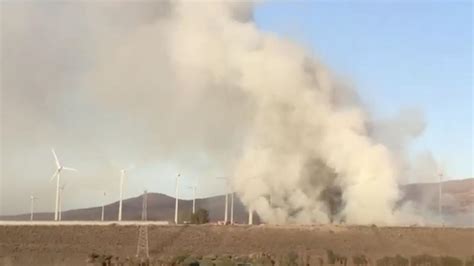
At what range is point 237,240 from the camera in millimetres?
84125

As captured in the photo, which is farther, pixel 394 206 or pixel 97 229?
pixel 394 206

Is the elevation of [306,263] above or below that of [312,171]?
below

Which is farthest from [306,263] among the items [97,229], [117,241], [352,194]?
[352,194]

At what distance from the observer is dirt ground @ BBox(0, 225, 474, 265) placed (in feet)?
250

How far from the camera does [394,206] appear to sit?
356 feet

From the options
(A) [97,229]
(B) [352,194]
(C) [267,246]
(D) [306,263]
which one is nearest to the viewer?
(D) [306,263]

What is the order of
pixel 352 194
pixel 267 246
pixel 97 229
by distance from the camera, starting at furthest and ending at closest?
pixel 352 194
pixel 97 229
pixel 267 246

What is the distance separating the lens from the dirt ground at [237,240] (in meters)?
76.2

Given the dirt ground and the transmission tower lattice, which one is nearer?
the transmission tower lattice

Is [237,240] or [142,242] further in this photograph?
[237,240]

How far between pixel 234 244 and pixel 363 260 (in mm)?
20433

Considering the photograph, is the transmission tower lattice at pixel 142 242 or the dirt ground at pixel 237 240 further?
the dirt ground at pixel 237 240

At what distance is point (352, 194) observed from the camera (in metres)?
106

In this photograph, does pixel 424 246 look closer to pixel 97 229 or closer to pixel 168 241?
pixel 168 241
